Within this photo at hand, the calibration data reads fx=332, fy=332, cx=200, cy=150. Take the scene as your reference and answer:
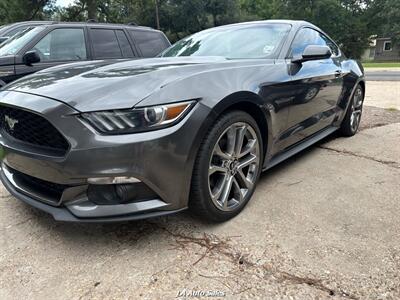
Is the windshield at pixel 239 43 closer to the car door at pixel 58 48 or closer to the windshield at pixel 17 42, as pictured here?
the car door at pixel 58 48

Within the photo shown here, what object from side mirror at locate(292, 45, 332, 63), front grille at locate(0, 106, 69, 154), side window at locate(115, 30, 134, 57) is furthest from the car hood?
side window at locate(115, 30, 134, 57)

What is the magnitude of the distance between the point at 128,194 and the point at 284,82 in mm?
1632

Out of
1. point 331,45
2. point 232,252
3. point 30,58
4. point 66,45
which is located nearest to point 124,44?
point 66,45

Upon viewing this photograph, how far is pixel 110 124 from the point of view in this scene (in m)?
1.85

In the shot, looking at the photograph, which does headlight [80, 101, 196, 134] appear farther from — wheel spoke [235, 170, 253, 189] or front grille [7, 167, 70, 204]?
wheel spoke [235, 170, 253, 189]

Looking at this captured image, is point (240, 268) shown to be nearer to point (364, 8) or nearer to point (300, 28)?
point (300, 28)

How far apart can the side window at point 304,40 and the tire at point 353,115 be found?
98 centimetres

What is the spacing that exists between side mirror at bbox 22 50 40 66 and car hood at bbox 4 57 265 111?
2.62 meters

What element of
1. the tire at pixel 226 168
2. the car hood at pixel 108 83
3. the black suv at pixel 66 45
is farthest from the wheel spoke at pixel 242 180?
the black suv at pixel 66 45

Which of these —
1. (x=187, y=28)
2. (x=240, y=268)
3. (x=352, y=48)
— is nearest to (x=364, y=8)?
(x=352, y=48)

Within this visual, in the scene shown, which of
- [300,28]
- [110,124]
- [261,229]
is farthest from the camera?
[300,28]

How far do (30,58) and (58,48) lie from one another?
0.60m

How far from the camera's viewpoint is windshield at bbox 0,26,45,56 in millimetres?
4930

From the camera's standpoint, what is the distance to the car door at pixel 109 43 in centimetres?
554
